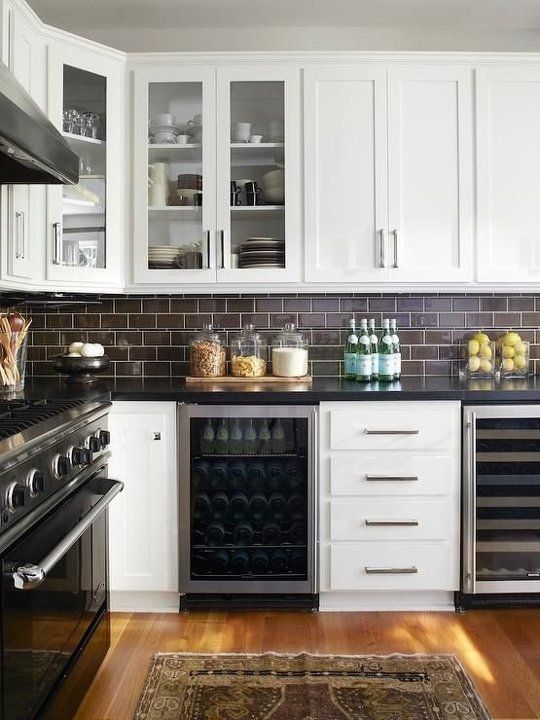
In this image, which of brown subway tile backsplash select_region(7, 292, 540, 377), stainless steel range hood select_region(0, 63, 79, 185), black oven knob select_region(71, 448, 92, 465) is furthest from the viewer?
brown subway tile backsplash select_region(7, 292, 540, 377)

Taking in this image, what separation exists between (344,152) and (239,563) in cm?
183

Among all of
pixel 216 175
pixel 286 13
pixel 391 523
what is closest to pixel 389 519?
pixel 391 523

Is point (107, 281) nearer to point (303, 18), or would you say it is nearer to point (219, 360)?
point (219, 360)

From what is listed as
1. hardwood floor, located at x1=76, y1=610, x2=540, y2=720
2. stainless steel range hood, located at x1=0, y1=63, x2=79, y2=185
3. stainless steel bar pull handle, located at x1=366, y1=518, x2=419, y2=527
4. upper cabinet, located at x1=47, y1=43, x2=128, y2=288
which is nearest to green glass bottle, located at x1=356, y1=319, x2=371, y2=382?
stainless steel bar pull handle, located at x1=366, y1=518, x2=419, y2=527

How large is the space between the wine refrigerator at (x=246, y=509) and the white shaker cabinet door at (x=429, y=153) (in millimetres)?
992

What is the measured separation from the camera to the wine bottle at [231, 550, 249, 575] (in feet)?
8.37

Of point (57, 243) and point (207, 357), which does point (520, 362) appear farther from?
point (57, 243)

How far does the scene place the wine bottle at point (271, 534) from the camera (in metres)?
2.56

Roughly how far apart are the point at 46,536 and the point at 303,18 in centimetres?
267

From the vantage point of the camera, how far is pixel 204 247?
111 inches

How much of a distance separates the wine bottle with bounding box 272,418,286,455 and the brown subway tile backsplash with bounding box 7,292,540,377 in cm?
67

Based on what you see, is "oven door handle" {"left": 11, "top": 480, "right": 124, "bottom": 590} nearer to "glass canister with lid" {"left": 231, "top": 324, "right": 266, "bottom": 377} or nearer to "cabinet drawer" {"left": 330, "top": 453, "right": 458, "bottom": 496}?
"cabinet drawer" {"left": 330, "top": 453, "right": 458, "bottom": 496}

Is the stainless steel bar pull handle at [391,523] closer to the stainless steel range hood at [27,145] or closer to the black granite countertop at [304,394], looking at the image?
the black granite countertop at [304,394]

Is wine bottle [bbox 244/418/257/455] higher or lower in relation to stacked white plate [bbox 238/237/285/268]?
lower
